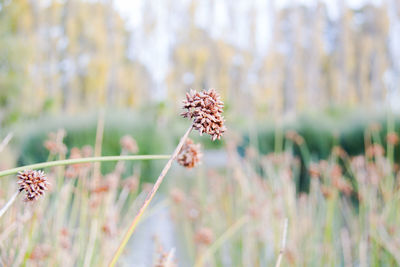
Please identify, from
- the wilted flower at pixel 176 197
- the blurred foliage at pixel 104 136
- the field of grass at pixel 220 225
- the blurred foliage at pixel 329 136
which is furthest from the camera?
the blurred foliage at pixel 104 136

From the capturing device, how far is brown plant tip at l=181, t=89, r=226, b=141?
1.01 feet

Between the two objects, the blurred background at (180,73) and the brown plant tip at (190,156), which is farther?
the blurred background at (180,73)

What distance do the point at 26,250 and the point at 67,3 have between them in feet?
40.0

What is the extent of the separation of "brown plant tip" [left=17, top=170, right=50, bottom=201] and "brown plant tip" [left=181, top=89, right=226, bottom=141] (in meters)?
Result: 0.14

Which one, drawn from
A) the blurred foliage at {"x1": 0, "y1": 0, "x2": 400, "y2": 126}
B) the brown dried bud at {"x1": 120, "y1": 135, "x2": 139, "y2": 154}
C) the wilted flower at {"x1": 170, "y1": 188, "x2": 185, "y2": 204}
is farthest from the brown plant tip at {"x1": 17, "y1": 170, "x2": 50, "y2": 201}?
the blurred foliage at {"x1": 0, "y1": 0, "x2": 400, "y2": 126}

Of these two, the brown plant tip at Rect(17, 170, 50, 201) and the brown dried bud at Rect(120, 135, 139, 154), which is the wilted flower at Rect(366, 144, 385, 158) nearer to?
the brown dried bud at Rect(120, 135, 139, 154)

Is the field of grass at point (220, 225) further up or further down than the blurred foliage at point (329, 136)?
further down

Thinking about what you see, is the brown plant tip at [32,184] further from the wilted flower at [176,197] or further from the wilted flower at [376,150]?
the wilted flower at [376,150]

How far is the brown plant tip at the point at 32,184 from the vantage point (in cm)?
31

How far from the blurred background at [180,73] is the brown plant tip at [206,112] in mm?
1700

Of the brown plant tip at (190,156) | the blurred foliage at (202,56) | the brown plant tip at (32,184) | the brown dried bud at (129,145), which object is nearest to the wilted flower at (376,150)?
the brown dried bud at (129,145)

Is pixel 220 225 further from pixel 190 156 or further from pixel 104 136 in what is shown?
pixel 104 136

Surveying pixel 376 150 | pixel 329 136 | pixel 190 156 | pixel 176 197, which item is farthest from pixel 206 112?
pixel 329 136

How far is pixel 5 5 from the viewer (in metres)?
5.15
